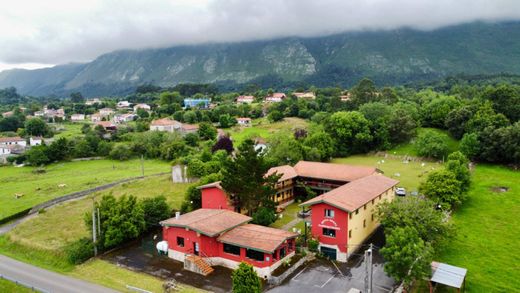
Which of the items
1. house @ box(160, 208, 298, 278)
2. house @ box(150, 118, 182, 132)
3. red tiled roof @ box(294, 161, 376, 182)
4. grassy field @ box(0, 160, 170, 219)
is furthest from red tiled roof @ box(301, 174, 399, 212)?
house @ box(150, 118, 182, 132)

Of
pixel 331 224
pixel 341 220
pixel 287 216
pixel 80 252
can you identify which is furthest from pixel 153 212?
pixel 341 220

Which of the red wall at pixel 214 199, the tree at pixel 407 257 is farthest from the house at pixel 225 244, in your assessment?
the tree at pixel 407 257

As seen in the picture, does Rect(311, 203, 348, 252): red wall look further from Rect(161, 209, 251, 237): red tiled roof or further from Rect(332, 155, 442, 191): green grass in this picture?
Rect(332, 155, 442, 191): green grass

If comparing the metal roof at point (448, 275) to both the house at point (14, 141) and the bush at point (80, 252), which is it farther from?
the house at point (14, 141)

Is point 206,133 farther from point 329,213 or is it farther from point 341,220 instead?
point 341,220

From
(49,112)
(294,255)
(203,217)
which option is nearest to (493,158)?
(294,255)

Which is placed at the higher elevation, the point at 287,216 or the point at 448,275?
the point at 448,275
